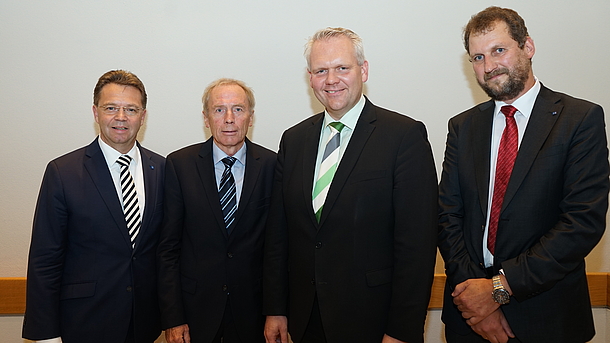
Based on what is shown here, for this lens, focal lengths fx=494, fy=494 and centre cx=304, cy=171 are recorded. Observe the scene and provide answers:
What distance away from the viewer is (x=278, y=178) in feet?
8.23

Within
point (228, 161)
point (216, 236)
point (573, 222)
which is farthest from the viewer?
point (228, 161)

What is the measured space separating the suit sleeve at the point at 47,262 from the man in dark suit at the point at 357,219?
1139 mm

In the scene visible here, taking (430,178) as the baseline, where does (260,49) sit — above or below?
above

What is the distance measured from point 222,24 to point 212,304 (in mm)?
1939

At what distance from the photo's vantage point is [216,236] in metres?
2.54

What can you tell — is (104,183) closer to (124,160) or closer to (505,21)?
(124,160)

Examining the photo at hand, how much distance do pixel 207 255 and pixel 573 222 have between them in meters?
1.71

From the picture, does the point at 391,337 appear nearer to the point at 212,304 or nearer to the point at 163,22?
the point at 212,304

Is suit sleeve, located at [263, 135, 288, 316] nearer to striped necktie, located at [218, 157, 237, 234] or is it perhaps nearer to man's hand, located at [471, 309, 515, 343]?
striped necktie, located at [218, 157, 237, 234]

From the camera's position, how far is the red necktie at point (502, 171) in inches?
87.4

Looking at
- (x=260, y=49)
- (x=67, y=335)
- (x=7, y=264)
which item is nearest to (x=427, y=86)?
(x=260, y=49)

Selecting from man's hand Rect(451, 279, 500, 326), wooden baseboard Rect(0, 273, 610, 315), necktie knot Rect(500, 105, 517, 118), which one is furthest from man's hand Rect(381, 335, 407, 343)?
wooden baseboard Rect(0, 273, 610, 315)

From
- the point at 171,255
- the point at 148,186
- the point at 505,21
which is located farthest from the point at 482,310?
the point at 148,186

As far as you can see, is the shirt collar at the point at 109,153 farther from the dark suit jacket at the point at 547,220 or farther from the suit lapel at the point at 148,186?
the dark suit jacket at the point at 547,220
